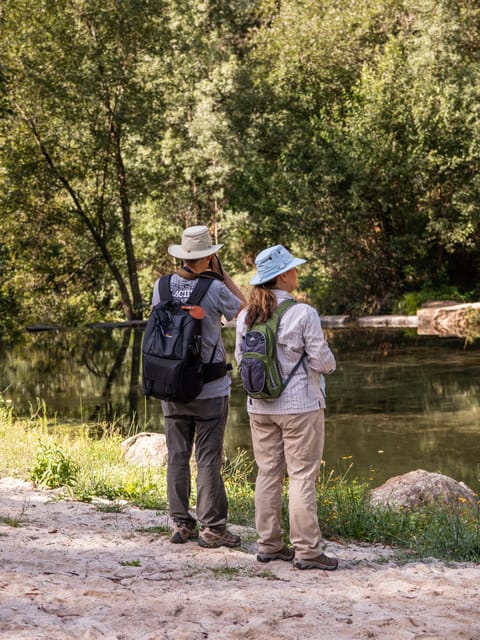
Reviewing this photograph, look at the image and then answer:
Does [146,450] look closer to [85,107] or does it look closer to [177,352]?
[177,352]

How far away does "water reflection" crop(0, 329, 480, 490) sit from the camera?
1073 cm

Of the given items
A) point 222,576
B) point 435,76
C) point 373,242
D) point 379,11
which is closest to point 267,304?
point 222,576

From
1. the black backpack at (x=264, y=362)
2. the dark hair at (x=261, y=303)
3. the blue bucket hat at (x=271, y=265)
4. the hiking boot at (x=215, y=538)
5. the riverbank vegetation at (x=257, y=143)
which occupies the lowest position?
the hiking boot at (x=215, y=538)

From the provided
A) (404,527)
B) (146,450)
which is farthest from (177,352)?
(146,450)

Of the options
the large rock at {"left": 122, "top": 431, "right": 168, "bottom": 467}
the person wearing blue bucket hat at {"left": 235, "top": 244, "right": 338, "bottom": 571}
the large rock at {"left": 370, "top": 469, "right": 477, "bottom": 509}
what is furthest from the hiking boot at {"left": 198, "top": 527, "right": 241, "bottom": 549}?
the large rock at {"left": 122, "top": 431, "right": 168, "bottom": 467}

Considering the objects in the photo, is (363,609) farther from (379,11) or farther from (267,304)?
(379,11)

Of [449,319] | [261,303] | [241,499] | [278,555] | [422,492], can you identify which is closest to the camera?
[261,303]

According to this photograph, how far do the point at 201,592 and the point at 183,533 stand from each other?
1012mm

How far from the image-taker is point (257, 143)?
2914 cm

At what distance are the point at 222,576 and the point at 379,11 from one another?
27990 millimetres

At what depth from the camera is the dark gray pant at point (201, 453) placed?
495cm

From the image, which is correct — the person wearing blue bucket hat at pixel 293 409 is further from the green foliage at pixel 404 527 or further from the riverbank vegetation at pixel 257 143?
the riverbank vegetation at pixel 257 143

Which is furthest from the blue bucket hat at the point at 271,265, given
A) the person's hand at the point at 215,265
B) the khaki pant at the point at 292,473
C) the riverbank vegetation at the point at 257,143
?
the riverbank vegetation at the point at 257,143

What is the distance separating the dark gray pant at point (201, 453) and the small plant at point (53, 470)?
1.97 m
